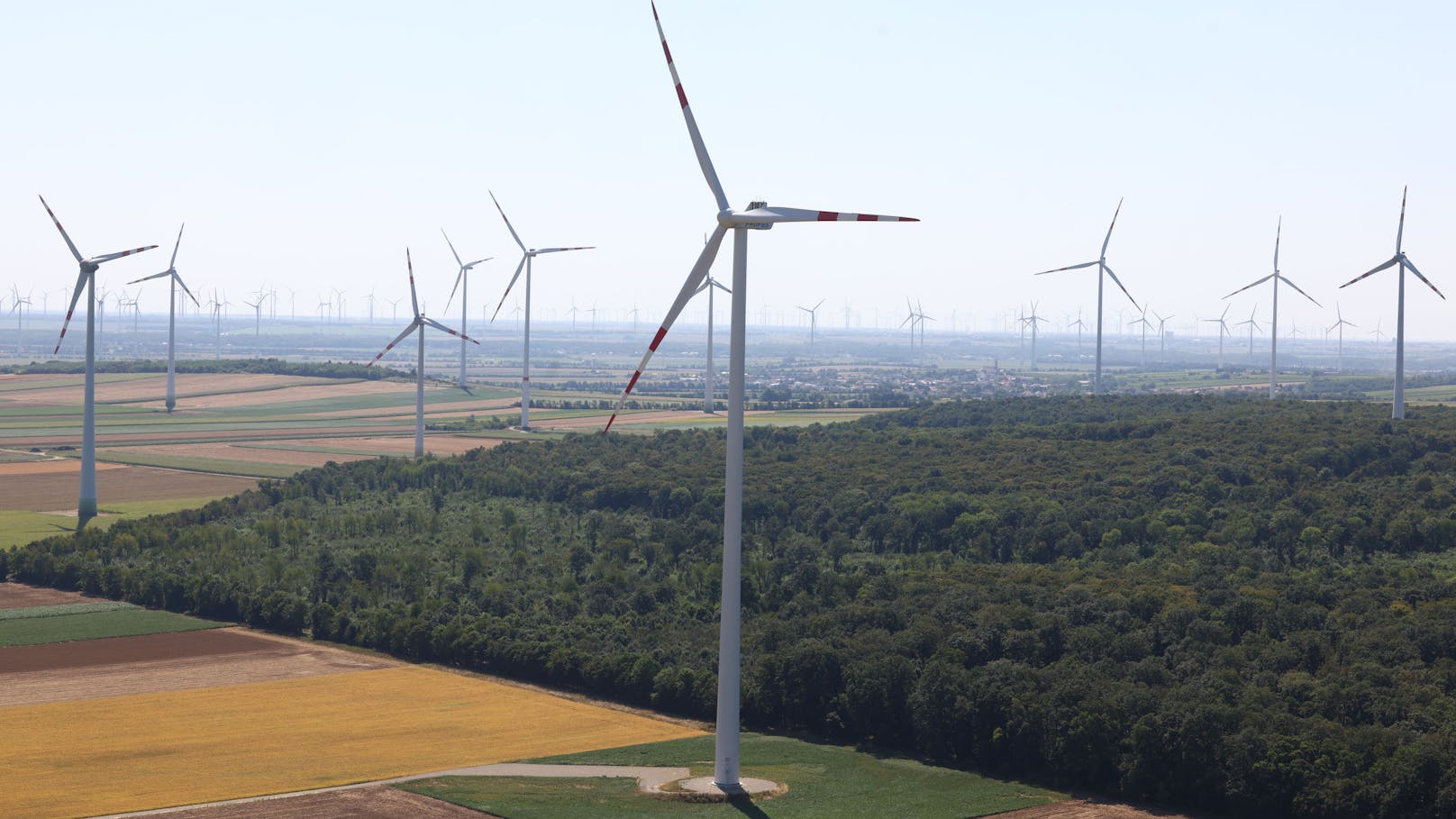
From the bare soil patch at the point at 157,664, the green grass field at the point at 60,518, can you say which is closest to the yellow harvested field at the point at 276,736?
the bare soil patch at the point at 157,664

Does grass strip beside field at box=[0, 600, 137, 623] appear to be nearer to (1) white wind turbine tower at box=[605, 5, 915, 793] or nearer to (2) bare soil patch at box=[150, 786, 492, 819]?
(2) bare soil patch at box=[150, 786, 492, 819]

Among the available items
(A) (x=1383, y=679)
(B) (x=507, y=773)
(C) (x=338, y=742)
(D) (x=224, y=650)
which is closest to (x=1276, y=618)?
(A) (x=1383, y=679)

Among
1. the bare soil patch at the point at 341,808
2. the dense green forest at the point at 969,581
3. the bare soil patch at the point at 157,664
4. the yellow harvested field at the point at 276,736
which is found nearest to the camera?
the bare soil patch at the point at 341,808

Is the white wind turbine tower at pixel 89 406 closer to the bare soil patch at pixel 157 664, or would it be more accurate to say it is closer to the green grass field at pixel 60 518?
the green grass field at pixel 60 518

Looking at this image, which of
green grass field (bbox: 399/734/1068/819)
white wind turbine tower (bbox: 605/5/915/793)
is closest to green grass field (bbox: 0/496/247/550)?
green grass field (bbox: 399/734/1068/819)

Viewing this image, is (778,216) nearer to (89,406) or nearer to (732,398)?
(732,398)
